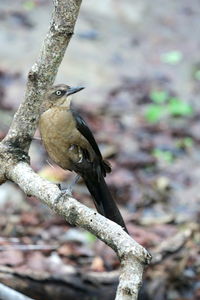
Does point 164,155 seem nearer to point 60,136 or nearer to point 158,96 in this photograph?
point 158,96

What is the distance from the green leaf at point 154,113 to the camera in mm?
9188

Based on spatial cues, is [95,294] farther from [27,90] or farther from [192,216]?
[192,216]

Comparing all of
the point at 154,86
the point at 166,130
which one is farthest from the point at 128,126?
the point at 154,86

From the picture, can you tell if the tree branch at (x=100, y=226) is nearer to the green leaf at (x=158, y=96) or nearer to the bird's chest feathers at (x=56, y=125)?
the bird's chest feathers at (x=56, y=125)

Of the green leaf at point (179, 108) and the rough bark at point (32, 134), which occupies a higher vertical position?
the green leaf at point (179, 108)

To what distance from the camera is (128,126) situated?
8.90 metres

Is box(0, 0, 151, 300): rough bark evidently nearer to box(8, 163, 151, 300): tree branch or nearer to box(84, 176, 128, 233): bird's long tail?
box(8, 163, 151, 300): tree branch

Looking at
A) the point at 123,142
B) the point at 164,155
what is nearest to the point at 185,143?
the point at 164,155

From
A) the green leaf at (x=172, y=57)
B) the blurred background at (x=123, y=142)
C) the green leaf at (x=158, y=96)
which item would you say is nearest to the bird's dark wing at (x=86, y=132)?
the blurred background at (x=123, y=142)

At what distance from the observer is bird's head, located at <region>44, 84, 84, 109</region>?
3.71 m

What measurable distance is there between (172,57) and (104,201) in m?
8.00

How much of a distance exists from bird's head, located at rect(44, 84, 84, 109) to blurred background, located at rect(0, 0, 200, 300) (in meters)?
1.32

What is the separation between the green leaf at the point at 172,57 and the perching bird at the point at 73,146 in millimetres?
7696

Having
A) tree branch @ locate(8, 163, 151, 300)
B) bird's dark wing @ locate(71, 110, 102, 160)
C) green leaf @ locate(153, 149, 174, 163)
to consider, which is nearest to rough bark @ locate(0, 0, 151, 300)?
tree branch @ locate(8, 163, 151, 300)
